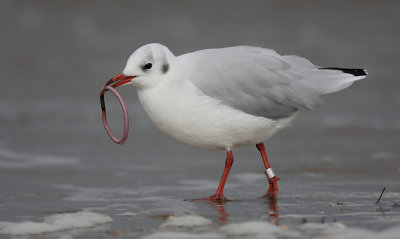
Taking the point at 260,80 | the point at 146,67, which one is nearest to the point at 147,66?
the point at 146,67

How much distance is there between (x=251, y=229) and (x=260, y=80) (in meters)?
1.66

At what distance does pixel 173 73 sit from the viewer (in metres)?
5.24

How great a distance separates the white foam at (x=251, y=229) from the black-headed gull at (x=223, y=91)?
3.89ft

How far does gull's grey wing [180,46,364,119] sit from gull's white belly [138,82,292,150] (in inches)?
3.2

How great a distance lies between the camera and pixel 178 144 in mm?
8391

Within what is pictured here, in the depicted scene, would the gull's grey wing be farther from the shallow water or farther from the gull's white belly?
the shallow water

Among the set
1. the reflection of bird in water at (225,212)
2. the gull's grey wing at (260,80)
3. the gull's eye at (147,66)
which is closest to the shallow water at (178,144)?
the reflection of bird in water at (225,212)

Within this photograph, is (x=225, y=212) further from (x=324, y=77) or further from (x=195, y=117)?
(x=324, y=77)

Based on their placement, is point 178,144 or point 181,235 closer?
point 181,235

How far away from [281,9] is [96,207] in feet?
33.3

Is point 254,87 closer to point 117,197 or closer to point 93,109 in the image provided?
point 117,197

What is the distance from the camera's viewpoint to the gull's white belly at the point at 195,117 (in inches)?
202

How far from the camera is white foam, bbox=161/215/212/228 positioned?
14.1 feet

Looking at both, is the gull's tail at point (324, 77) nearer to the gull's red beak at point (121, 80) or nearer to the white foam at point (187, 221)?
the gull's red beak at point (121, 80)
